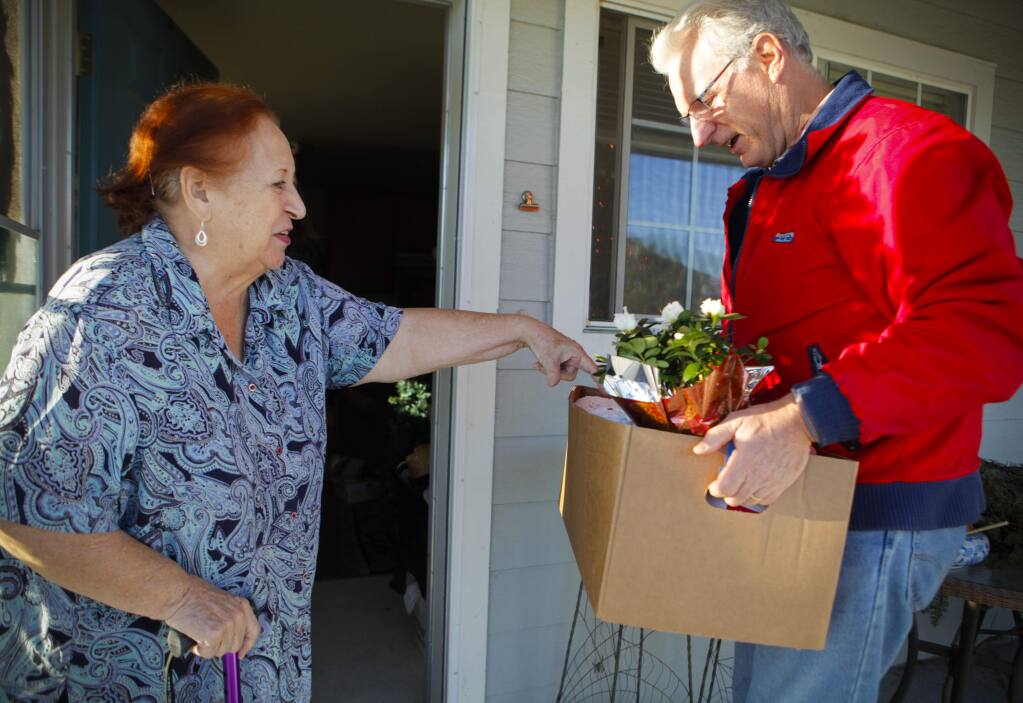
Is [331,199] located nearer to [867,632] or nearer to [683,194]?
[683,194]

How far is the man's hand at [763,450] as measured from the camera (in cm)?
99

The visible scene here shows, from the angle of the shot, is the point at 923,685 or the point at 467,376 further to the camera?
the point at 923,685

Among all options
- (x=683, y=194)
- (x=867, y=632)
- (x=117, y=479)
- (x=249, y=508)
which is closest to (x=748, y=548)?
(x=867, y=632)

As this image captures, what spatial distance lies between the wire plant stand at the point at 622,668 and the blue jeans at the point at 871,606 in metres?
1.13

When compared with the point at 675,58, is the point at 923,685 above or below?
below

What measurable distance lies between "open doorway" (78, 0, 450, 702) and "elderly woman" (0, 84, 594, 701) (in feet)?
1.22

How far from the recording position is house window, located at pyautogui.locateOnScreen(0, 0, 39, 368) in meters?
1.63

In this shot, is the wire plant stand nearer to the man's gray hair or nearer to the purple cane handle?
the purple cane handle

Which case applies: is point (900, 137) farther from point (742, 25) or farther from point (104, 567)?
point (104, 567)

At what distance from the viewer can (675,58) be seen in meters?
→ 1.32

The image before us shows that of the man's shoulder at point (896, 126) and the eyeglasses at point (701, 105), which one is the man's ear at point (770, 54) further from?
the man's shoulder at point (896, 126)

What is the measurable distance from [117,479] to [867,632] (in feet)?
4.22

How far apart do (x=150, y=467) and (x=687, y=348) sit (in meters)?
0.94

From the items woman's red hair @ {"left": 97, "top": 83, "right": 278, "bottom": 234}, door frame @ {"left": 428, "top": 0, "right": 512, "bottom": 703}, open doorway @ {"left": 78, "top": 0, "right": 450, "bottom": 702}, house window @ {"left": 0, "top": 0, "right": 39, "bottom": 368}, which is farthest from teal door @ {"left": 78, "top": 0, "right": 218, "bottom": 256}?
door frame @ {"left": 428, "top": 0, "right": 512, "bottom": 703}
